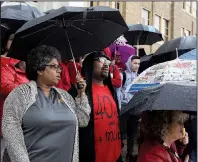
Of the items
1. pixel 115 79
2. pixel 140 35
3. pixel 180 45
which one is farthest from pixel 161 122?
Answer: pixel 140 35

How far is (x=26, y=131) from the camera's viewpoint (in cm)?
324

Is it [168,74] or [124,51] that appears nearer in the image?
[168,74]

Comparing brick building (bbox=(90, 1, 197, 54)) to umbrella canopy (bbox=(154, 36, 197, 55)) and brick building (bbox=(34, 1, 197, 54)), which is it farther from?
umbrella canopy (bbox=(154, 36, 197, 55))

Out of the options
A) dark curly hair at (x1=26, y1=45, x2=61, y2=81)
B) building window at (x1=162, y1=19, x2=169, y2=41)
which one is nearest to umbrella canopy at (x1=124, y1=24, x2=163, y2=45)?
dark curly hair at (x1=26, y1=45, x2=61, y2=81)

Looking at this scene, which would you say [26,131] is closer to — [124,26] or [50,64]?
[50,64]

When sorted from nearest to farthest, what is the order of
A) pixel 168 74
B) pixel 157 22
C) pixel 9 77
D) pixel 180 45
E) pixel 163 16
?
pixel 168 74
pixel 9 77
pixel 180 45
pixel 157 22
pixel 163 16

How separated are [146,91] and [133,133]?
1066 millimetres

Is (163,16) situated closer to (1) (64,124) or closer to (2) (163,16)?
(2) (163,16)

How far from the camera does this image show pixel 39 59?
11.6 ft

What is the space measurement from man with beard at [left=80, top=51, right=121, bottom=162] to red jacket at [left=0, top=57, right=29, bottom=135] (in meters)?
0.68

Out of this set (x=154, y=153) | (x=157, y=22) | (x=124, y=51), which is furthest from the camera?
(x=157, y=22)

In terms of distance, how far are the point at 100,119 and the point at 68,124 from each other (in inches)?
32.6

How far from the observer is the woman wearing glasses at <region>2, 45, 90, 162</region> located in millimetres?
3184

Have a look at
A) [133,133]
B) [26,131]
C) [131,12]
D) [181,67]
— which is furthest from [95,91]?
[131,12]
